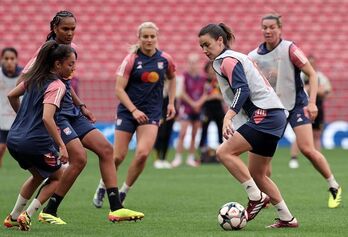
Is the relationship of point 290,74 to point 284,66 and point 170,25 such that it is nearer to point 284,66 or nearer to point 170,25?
point 284,66

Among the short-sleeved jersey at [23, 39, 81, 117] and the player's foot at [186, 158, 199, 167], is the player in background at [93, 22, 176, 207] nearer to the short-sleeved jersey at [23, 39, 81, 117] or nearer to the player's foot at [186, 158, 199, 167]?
the short-sleeved jersey at [23, 39, 81, 117]

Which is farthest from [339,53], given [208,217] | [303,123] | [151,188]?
[208,217]

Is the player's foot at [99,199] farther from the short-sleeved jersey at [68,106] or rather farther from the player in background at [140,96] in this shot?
the short-sleeved jersey at [68,106]

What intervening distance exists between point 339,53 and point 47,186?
19.3 m

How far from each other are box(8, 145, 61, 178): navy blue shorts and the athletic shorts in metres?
1.80

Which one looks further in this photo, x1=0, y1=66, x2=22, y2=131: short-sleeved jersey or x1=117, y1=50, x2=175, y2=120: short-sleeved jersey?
x1=0, y1=66, x2=22, y2=131: short-sleeved jersey

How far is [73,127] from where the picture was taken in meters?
9.95

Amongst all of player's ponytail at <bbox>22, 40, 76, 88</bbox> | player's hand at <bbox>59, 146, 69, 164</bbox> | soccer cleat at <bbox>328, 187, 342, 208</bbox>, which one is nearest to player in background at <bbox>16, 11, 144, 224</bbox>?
player's ponytail at <bbox>22, 40, 76, 88</bbox>

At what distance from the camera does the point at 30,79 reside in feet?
29.8

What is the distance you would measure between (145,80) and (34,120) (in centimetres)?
334

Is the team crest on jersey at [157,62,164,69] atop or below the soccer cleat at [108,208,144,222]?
atop

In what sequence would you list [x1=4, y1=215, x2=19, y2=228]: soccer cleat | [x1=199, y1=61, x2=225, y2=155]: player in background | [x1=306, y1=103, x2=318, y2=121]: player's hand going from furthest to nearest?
[x1=199, y1=61, x2=225, y2=155]: player in background < [x1=306, y1=103, x2=318, y2=121]: player's hand < [x1=4, y1=215, x2=19, y2=228]: soccer cleat

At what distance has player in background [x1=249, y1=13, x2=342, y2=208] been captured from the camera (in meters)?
11.3

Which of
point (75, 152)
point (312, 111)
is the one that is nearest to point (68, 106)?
point (75, 152)
